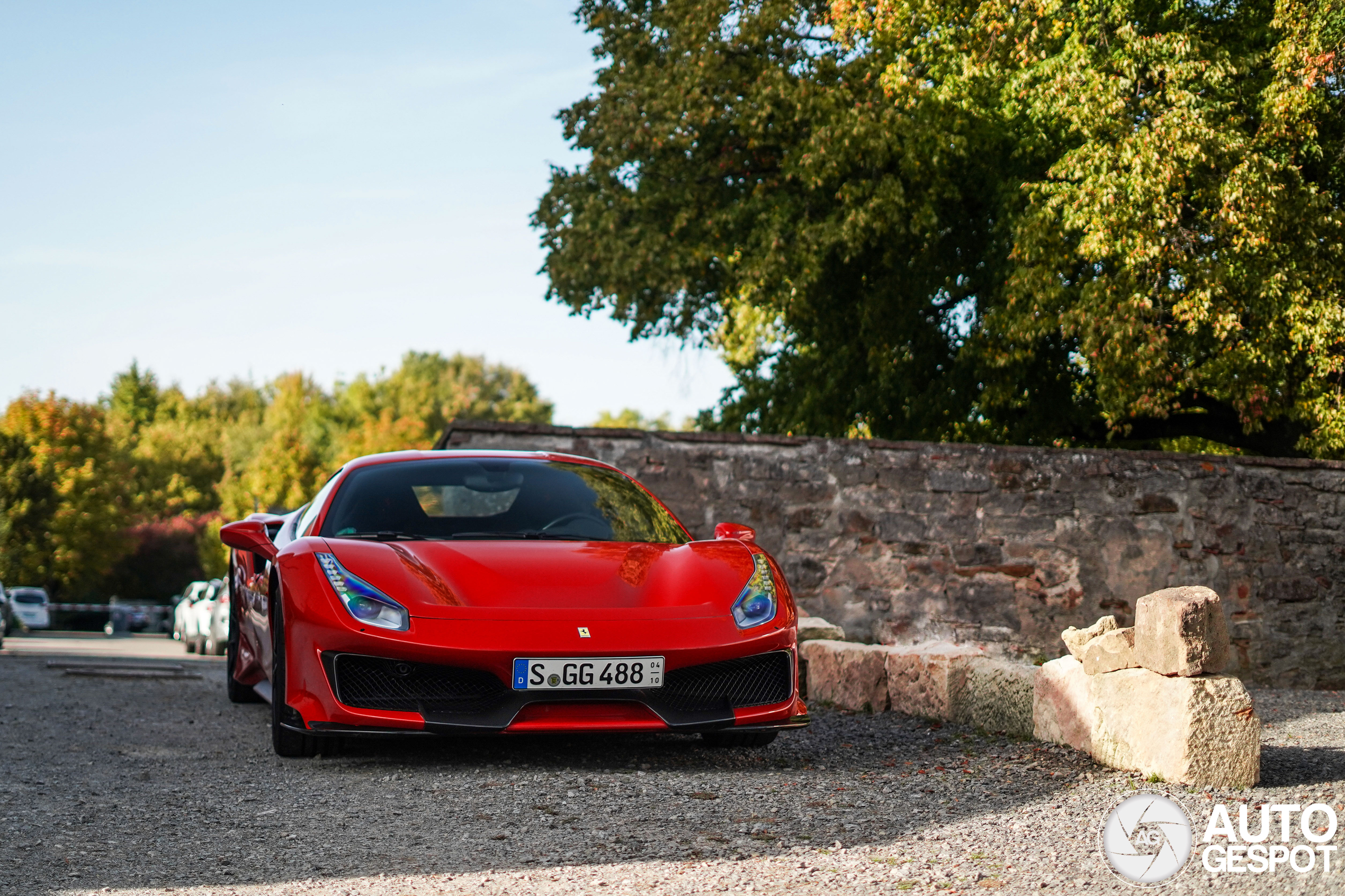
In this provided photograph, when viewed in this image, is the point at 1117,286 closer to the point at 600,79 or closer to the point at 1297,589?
the point at 1297,589

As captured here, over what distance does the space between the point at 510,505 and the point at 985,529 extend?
4.72 metres

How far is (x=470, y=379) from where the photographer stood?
3356 inches

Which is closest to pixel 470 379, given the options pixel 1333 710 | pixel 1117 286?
pixel 1117 286

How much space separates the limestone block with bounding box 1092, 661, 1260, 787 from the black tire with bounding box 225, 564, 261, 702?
4.81 m

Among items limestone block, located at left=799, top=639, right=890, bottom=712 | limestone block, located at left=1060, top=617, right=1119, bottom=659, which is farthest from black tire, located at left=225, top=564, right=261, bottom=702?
limestone block, located at left=1060, top=617, right=1119, bottom=659

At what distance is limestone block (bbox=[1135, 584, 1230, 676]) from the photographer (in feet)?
14.1

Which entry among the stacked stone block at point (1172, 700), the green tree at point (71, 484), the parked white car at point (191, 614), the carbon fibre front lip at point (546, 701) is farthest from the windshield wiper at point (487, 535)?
the green tree at point (71, 484)

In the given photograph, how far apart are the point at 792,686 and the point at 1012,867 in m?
1.74

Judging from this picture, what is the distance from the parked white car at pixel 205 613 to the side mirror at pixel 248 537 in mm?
16457

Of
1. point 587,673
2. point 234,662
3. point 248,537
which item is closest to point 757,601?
point 587,673

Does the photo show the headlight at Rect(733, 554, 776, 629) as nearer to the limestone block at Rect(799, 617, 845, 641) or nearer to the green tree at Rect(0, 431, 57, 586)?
the limestone block at Rect(799, 617, 845, 641)

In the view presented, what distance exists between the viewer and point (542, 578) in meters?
4.83

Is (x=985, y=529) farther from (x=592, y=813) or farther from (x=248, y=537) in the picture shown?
(x=592, y=813)

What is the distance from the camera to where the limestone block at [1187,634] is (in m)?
4.30
